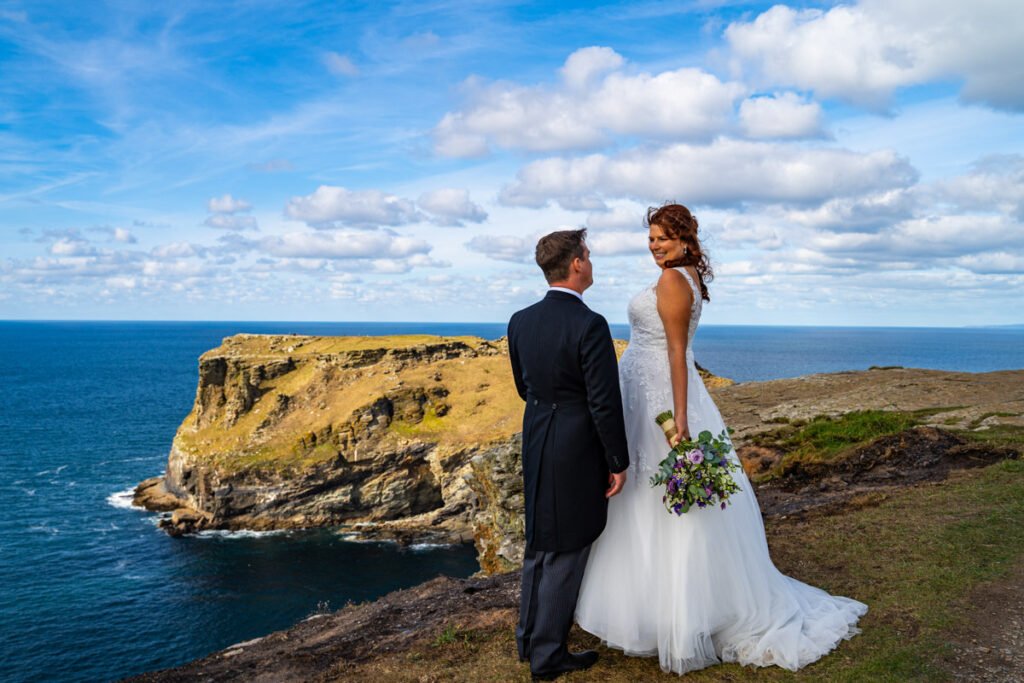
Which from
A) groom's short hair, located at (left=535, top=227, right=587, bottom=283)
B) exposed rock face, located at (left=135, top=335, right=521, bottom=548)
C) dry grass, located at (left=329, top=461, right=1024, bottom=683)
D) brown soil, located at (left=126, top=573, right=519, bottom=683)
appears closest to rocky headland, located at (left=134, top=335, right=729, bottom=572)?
exposed rock face, located at (left=135, top=335, right=521, bottom=548)

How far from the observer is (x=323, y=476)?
74562 mm

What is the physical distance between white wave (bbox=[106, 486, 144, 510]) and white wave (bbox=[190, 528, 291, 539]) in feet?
37.3

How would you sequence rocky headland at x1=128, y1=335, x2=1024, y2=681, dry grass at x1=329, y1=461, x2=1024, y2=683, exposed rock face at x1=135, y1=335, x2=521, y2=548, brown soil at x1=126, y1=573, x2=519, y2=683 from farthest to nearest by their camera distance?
exposed rock face at x1=135, y1=335, x2=521, y2=548 → brown soil at x1=126, y1=573, x2=519, y2=683 → rocky headland at x1=128, y1=335, x2=1024, y2=681 → dry grass at x1=329, y1=461, x2=1024, y2=683

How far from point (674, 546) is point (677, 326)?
213 centimetres

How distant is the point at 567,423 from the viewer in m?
6.41

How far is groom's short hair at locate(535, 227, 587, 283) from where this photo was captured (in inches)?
251

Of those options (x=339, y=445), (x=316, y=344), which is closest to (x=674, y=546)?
(x=339, y=445)

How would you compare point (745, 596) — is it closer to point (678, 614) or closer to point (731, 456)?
point (678, 614)

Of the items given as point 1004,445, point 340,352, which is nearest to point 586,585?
point 1004,445

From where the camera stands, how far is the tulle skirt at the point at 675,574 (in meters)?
6.48

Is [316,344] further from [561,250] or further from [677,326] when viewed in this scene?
[677,326]

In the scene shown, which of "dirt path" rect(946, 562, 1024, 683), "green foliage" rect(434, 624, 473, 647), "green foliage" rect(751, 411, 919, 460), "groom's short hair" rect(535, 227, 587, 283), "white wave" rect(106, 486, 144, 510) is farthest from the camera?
"white wave" rect(106, 486, 144, 510)

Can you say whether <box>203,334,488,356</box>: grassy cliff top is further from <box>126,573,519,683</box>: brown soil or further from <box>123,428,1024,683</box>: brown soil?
<box>126,573,519,683</box>: brown soil

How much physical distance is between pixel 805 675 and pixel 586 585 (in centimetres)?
227
